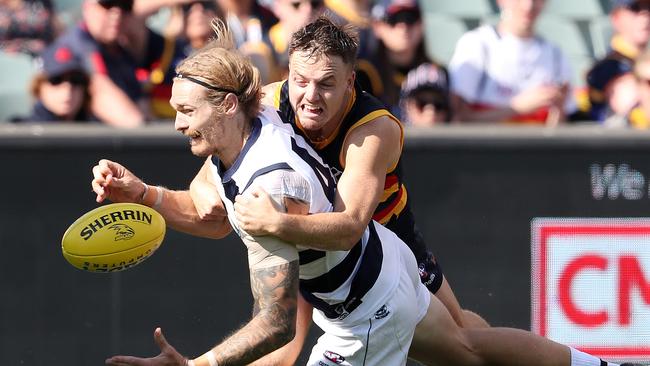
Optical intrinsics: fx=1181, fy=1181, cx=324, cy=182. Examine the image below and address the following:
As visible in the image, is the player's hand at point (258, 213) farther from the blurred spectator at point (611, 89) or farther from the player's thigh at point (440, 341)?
the blurred spectator at point (611, 89)

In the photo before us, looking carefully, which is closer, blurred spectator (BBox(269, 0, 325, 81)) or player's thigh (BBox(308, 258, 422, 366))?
player's thigh (BBox(308, 258, 422, 366))

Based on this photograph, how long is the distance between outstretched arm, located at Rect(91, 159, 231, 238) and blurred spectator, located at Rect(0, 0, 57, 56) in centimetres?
335

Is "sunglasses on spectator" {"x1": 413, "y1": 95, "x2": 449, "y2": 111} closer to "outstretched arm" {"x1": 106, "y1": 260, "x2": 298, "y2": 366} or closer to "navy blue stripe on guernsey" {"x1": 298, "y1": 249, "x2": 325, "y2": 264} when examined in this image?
"navy blue stripe on guernsey" {"x1": 298, "y1": 249, "x2": 325, "y2": 264}

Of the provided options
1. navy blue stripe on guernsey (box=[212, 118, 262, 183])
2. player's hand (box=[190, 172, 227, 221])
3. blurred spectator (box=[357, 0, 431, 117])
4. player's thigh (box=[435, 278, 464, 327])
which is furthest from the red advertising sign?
navy blue stripe on guernsey (box=[212, 118, 262, 183])

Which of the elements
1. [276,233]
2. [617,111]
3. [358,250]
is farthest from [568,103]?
[276,233]

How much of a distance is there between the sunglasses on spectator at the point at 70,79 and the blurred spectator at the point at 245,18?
1.10 meters

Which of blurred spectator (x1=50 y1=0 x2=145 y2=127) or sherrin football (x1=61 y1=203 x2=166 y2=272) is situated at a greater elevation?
blurred spectator (x1=50 y1=0 x2=145 y2=127)

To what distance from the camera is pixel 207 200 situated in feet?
17.5

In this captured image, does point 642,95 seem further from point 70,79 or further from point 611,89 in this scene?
point 70,79

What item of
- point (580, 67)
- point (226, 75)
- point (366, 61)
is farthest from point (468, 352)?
point (580, 67)

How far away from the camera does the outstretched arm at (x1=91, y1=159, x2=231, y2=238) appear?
5.07 meters

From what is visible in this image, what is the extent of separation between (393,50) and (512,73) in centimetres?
84

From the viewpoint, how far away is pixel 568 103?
8180 mm

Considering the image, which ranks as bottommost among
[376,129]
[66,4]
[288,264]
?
[288,264]
